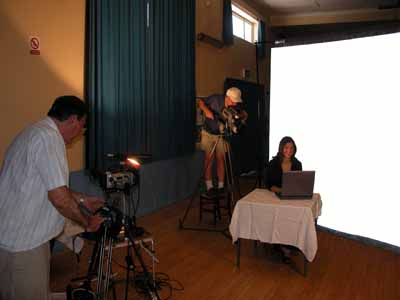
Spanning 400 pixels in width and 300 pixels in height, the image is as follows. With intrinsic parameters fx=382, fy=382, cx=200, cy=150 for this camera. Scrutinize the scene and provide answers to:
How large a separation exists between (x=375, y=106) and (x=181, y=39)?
9.02 ft

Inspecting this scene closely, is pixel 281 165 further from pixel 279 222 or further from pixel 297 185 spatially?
pixel 279 222

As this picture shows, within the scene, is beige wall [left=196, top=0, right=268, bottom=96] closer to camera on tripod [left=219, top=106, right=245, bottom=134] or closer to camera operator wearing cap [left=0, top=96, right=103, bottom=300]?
camera on tripod [left=219, top=106, right=245, bottom=134]

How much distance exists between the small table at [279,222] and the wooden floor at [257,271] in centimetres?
28

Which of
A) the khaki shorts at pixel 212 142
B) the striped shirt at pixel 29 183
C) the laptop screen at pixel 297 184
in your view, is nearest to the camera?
the striped shirt at pixel 29 183

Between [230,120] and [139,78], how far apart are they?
3.90 ft

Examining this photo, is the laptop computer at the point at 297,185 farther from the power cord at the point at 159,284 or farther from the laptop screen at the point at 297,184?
the power cord at the point at 159,284

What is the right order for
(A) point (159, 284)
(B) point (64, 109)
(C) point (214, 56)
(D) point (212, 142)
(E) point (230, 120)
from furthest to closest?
1. (C) point (214, 56)
2. (D) point (212, 142)
3. (E) point (230, 120)
4. (A) point (159, 284)
5. (B) point (64, 109)

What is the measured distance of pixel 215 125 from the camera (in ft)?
14.6

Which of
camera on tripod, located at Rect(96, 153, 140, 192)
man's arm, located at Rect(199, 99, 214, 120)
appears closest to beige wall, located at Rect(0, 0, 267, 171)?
camera on tripod, located at Rect(96, 153, 140, 192)

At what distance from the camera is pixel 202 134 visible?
466 centimetres

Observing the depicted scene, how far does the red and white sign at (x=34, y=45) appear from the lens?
3.35 m

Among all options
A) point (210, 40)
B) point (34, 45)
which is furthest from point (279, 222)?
point (210, 40)

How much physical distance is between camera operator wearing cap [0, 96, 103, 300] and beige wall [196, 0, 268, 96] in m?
4.35

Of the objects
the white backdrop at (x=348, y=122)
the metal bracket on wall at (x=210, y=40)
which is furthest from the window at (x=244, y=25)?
the white backdrop at (x=348, y=122)
